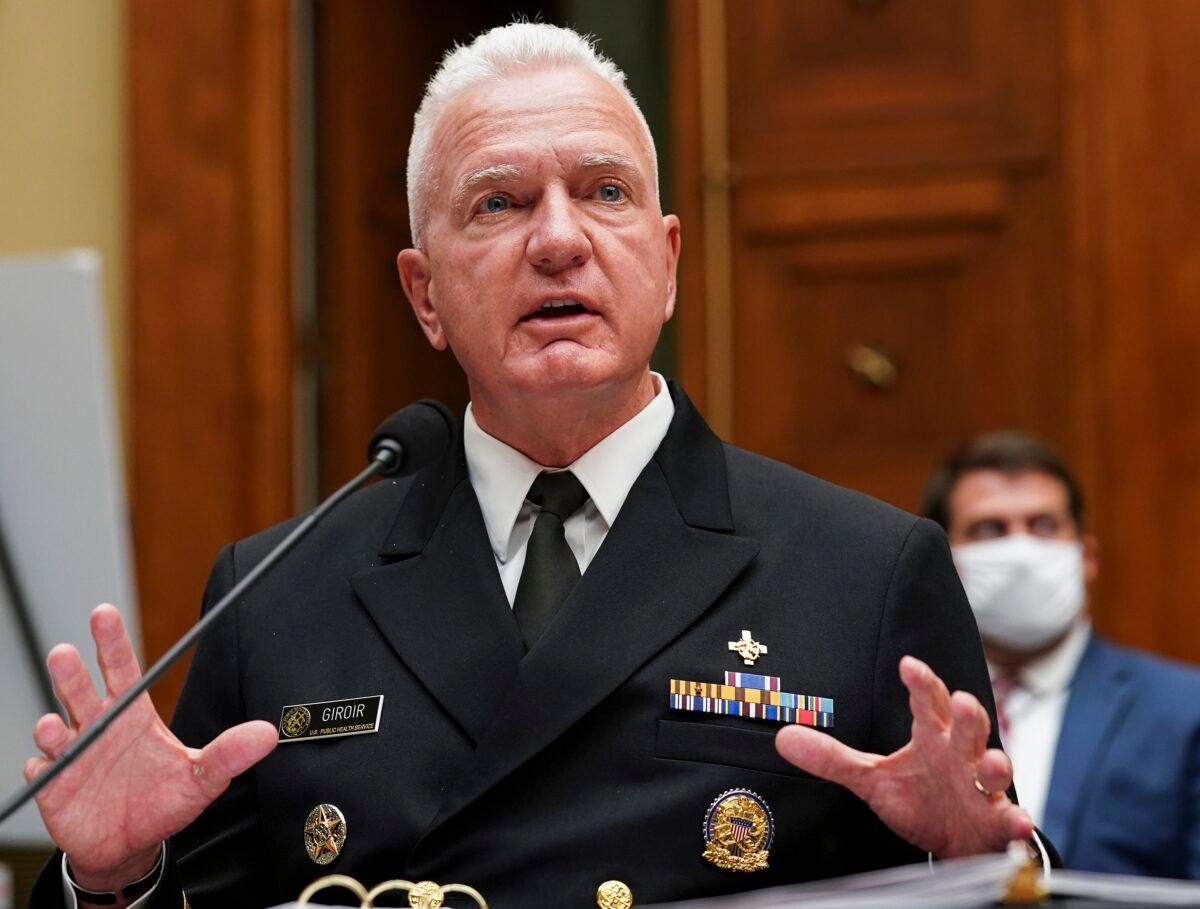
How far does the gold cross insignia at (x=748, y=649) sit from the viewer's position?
6.15 feet

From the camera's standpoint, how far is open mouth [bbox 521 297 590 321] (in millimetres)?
2016

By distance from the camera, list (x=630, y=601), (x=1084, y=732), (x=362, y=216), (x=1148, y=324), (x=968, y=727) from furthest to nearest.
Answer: (x=362, y=216) → (x=1148, y=324) → (x=1084, y=732) → (x=630, y=601) → (x=968, y=727)

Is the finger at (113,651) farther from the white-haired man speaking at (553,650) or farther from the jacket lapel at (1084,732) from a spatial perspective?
the jacket lapel at (1084,732)

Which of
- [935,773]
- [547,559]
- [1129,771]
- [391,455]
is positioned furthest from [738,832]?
[1129,771]

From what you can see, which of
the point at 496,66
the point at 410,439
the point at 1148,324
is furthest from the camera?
the point at 1148,324

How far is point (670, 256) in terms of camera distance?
225 centimetres

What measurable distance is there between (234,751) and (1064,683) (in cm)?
233

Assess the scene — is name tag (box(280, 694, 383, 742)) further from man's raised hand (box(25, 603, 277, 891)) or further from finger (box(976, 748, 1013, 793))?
finger (box(976, 748, 1013, 793))

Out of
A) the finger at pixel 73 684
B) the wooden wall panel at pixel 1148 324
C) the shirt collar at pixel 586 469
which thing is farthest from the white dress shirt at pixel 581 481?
the wooden wall panel at pixel 1148 324

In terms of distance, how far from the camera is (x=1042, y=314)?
4.35m

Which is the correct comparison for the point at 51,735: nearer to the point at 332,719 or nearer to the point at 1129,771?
the point at 332,719

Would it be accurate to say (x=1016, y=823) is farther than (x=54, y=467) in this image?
No

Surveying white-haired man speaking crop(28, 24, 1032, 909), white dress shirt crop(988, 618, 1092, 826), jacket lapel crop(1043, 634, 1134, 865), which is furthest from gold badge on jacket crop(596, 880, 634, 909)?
white dress shirt crop(988, 618, 1092, 826)

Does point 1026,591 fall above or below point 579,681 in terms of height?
below
